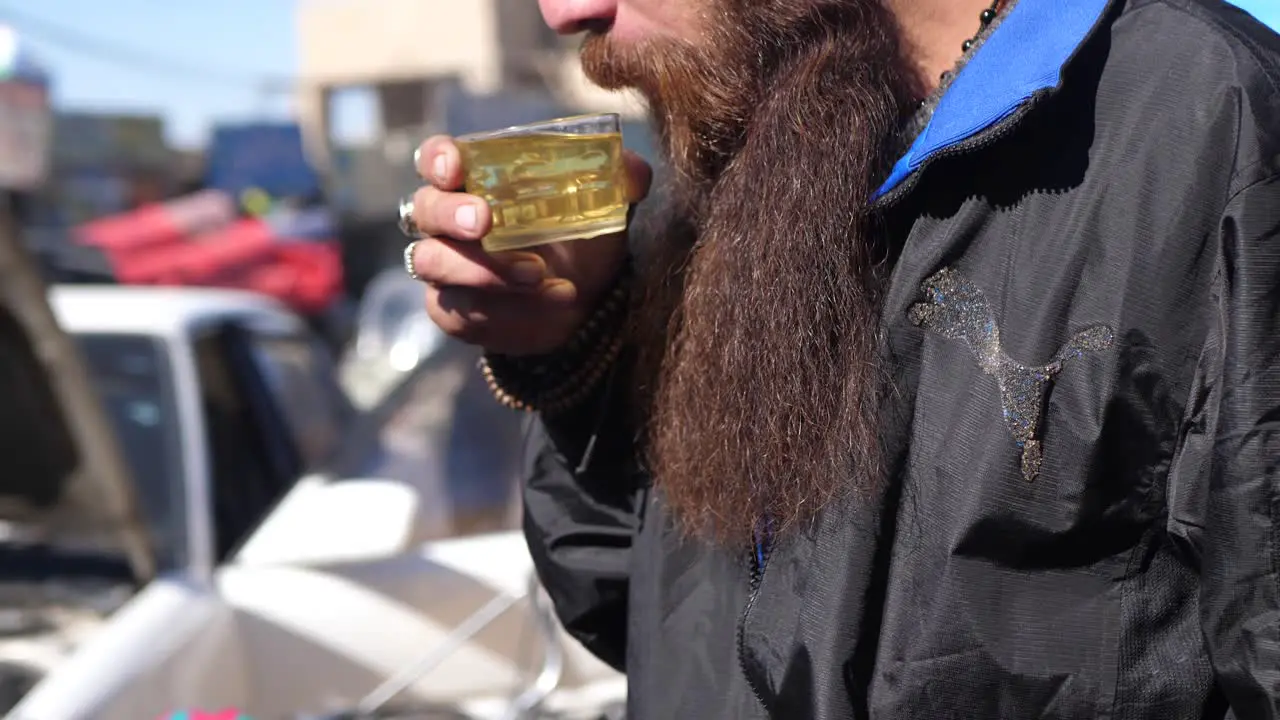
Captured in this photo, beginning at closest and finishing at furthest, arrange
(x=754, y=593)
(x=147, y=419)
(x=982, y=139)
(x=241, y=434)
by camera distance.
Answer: (x=982, y=139) < (x=754, y=593) < (x=147, y=419) < (x=241, y=434)

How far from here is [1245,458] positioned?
38.2 inches

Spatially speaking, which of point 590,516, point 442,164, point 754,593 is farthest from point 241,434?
point 754,593

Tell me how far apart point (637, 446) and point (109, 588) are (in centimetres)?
205

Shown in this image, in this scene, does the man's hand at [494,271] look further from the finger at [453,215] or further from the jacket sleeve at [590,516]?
the jacket sleeve at [590,516]

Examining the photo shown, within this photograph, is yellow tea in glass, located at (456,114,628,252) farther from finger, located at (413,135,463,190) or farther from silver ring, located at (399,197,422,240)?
silver ring, located at (399,197,422,240)

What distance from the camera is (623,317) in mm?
1543

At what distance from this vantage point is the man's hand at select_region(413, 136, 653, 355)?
1.29 meters

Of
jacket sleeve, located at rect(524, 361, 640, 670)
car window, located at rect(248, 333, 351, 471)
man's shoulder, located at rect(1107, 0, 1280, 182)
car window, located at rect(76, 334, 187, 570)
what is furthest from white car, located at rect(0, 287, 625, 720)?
man's shoulder, located at rect(1107, 0, 1280, 182)

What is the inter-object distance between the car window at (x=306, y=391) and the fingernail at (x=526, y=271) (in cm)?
307

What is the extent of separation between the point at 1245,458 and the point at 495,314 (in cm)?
79

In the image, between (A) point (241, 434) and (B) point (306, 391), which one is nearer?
(A) point (241, 434)

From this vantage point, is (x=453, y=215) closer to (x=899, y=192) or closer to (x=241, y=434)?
(x=899, y=192)

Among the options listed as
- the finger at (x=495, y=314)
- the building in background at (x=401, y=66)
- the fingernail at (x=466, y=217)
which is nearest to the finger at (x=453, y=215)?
the fingernail at (x=466, y=217)

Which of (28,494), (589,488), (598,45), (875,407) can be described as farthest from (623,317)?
(28,494)
